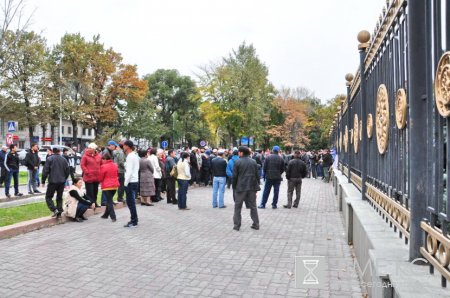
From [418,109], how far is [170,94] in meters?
65.0

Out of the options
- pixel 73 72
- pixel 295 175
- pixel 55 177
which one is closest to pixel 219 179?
pixel 295 175

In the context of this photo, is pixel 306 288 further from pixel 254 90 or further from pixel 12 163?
pixel 254 90

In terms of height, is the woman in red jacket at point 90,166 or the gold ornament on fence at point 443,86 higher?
the gold ornament on fence at point 443,86

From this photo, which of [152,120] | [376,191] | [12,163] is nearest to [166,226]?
[376,191]

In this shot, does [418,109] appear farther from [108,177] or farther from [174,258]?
[108,177]

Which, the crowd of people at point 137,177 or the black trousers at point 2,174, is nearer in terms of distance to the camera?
the crowd of people at point 137,177

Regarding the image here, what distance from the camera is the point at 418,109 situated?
2938mm

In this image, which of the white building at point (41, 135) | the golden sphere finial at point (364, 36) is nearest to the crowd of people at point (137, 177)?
the golden sphere finial at point (364, 36)

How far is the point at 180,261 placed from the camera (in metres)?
6.45

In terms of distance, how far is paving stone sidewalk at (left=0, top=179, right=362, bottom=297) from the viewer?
5.14 m

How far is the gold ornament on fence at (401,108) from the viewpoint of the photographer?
11.5ft

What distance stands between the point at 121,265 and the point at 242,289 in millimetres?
2069

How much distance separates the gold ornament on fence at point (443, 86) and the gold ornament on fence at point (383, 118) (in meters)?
1.84

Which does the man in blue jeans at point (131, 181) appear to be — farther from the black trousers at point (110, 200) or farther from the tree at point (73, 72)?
the tree at point (73, 72)
